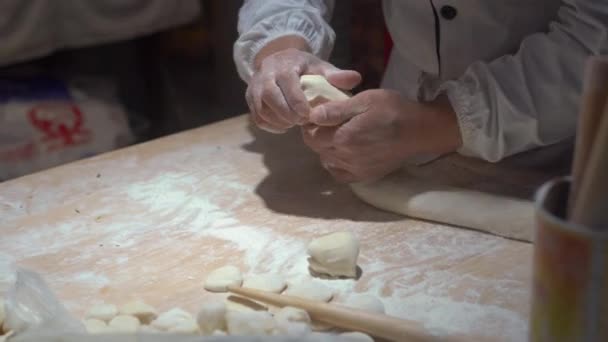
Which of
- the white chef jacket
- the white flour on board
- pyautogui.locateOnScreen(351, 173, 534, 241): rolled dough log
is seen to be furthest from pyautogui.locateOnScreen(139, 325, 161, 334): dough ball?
the white chef jacket

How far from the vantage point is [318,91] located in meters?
0.97

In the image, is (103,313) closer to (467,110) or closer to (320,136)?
(320,136)

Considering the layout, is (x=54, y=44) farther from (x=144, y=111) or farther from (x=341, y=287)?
(x=341, y=287)

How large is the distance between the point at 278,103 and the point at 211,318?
36cm

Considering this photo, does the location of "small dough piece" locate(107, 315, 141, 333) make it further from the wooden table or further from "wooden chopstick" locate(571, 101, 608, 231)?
"wooden chopstick" locate(571, 101, 608, 231)

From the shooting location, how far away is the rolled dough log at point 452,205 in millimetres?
864

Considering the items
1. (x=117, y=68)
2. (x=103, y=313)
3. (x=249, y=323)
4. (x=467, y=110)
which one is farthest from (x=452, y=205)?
(x=117, y=68)

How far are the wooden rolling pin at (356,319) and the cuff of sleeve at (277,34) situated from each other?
1.68ft

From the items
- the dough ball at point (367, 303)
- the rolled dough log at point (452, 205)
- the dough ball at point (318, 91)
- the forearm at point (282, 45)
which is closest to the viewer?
the dough ball at point (367, 303)

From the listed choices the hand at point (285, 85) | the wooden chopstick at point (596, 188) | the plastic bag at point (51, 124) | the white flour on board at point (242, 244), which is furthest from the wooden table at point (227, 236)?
the plastic bag at point (51, 124)

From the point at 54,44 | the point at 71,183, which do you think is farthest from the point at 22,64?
the point at 71,183

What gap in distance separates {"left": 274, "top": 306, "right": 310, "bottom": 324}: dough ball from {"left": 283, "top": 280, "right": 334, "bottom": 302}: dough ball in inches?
1.3

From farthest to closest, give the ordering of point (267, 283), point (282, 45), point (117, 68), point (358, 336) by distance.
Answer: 1. point (117, 68)
2. point (282, 45)
3. point (267, 283)
4. point (358, 336)

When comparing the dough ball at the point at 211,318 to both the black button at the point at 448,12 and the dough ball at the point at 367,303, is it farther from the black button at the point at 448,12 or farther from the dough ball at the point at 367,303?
the black button at the point at 448,12
